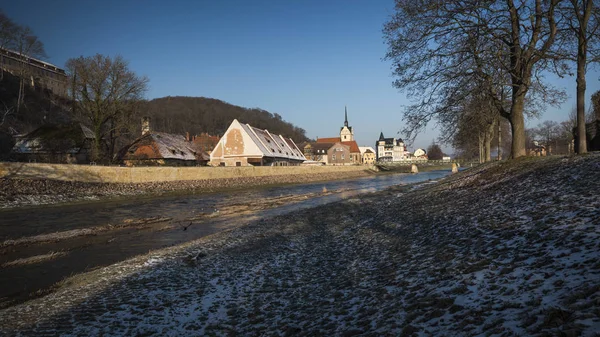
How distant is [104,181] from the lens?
31406mm

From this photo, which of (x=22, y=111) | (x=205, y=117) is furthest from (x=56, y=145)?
(x=205, y=117)

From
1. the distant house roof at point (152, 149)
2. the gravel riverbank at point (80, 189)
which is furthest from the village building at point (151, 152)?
the gravel riverbank at point (80, 189)

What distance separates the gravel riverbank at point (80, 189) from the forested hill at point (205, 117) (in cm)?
7583

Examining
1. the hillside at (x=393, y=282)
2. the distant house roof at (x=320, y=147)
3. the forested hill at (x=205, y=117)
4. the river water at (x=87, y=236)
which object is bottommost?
the river water at (x=87, y=236)

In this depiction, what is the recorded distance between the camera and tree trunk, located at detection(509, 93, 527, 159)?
14453 mm

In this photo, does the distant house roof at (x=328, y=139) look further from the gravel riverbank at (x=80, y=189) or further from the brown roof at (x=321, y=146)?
the gravel riverbank at (x=80, y=189)

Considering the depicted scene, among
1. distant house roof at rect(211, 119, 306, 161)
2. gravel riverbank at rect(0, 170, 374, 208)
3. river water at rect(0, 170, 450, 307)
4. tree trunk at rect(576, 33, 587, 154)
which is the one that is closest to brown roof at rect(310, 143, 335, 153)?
distant house roof at rect(211, 119, 306, 161)

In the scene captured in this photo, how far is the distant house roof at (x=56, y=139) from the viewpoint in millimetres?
38312

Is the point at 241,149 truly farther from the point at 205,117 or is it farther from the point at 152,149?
the point at 205,117

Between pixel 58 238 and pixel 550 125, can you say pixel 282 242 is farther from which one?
pixel 550 125

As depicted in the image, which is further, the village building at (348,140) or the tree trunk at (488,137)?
the village building at (348,140)

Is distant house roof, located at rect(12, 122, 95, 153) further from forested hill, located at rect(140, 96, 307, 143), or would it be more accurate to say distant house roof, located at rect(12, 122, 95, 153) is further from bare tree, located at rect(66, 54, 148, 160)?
forested hill, located at rect(140, 96, 307, 143)

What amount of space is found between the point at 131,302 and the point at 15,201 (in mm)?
22375

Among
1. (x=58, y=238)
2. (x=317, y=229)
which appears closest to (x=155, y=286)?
(x=317, y=229)
